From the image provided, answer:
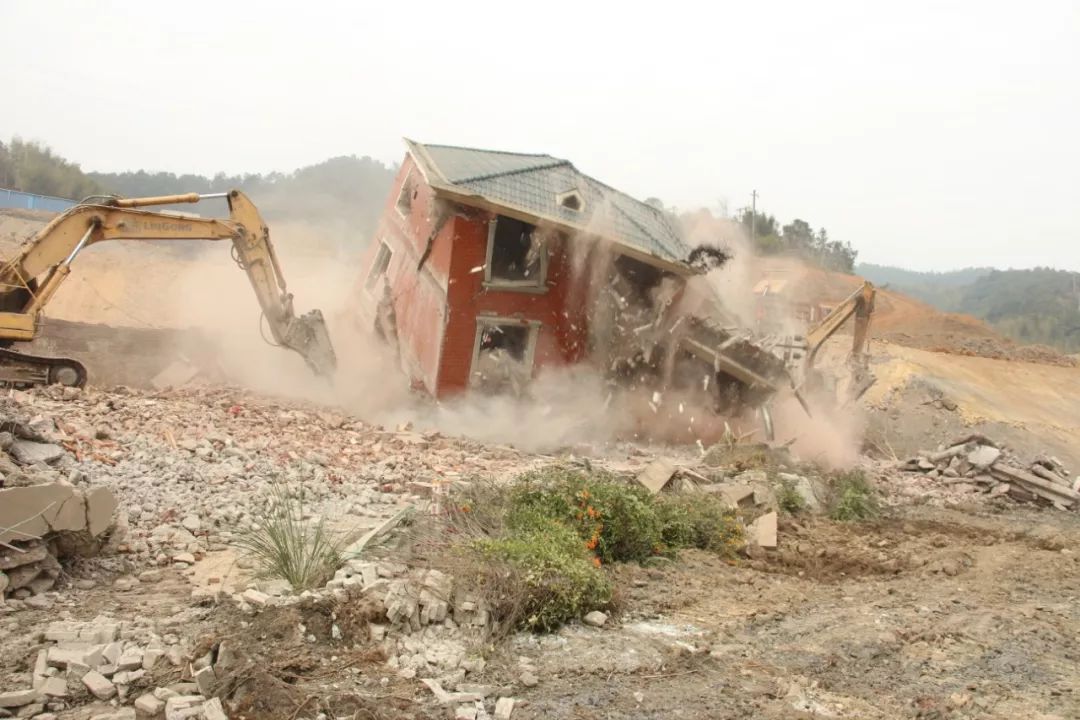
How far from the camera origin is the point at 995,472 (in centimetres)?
1519

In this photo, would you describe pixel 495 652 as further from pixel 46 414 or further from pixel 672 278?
pixel 672 278

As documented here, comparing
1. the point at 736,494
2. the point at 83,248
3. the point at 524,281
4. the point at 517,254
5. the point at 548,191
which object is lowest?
the point at 736,494

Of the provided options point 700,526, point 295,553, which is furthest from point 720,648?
point 295,553

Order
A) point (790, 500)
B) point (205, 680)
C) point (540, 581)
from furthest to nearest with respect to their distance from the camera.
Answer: point (790, 500) < point (540, 581) < point (205, 680)

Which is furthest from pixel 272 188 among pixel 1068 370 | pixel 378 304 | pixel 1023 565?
pixel 1023 565

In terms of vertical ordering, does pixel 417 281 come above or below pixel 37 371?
above

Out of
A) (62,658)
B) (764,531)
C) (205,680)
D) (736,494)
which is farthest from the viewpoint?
(736,494)

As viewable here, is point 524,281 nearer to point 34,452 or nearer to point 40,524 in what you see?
point 34,452

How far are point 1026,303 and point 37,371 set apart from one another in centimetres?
5976

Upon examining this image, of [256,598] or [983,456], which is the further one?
[983,456]

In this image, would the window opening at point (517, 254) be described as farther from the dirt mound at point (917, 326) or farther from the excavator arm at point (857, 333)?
the dirt mound at point (917, 326)

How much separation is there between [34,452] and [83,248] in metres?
6.18

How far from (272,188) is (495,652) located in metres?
59.9

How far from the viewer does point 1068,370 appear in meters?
28.3
